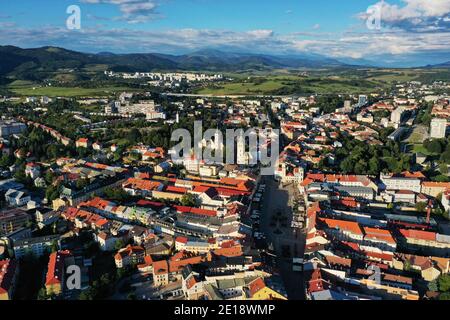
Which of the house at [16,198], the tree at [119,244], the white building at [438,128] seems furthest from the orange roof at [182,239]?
the white building at [438,128]

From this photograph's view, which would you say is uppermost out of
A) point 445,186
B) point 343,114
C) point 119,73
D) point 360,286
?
point 119,73

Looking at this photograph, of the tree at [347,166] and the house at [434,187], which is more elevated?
the tree at [347,166]

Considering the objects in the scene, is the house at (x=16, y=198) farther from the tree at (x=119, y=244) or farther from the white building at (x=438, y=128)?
the white building at (x=438, y=128)

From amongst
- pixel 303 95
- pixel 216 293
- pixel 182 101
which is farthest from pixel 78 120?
pixel 303 95

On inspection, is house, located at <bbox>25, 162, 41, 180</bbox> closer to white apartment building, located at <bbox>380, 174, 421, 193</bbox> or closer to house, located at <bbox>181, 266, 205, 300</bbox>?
house, located at <bbox>181, 266, 205, 300</bbox>

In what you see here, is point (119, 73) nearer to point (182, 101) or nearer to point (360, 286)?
point (182, 101)

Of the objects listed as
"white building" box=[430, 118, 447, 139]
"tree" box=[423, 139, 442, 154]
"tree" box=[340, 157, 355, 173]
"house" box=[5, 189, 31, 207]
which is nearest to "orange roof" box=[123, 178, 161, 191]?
"house" box=[5, 189, 31, 207]
